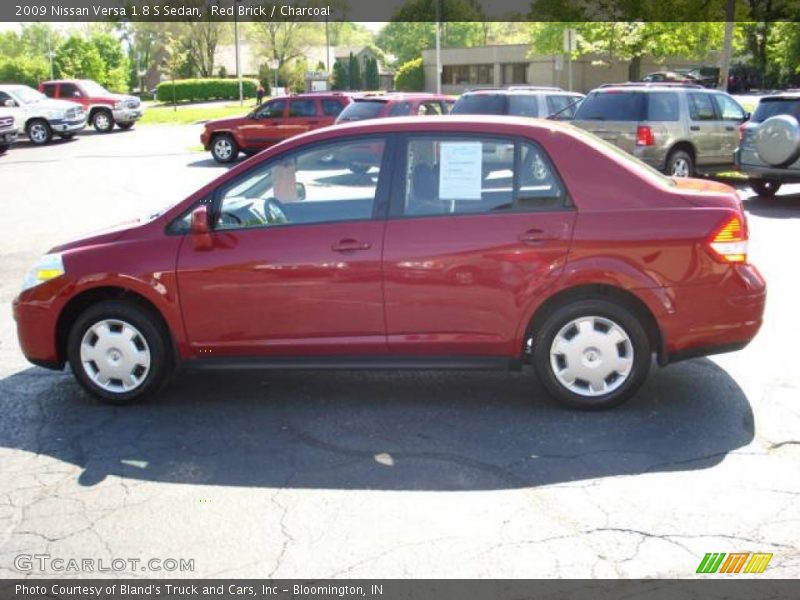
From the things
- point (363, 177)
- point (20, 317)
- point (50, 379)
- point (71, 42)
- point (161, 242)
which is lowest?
point (50, 379)

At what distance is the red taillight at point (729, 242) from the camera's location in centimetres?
503

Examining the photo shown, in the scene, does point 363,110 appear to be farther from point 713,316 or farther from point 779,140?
point 713,316

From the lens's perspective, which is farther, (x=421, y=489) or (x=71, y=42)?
(x=71, y=42)

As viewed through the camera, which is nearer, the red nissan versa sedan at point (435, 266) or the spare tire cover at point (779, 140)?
the red nissan versa sedan at point (435, 266)

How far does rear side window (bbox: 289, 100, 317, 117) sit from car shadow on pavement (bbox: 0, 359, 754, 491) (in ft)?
55.6

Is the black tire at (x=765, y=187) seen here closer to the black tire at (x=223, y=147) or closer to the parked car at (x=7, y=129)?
the black tire at (x=223, y=147)

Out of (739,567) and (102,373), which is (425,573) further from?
(102,373)

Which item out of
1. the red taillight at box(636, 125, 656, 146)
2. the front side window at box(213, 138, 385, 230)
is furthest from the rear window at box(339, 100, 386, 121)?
the front side window at box(213, 138, 385, 230)

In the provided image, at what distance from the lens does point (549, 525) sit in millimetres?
3920

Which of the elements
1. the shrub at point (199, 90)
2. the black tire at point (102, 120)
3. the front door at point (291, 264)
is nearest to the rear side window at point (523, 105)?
the front door at point (291, 264)

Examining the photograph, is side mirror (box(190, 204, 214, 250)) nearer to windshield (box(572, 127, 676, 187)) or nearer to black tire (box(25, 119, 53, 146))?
windshield (box(572, 127, 676, 187))

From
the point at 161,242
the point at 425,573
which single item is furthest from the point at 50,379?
the point at 425,573

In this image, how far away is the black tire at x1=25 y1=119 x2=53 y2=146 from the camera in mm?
29375

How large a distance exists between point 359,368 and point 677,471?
190 centimetres
